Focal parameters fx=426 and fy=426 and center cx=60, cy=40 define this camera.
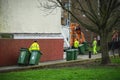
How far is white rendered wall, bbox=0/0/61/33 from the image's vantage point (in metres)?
30.3

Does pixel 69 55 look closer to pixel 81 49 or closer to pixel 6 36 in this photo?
pixel 6 36


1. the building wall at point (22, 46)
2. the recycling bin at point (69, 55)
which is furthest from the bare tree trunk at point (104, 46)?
the recycling bin at point (69, 55)

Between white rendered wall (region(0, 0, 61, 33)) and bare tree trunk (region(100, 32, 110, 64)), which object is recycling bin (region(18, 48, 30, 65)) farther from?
bare tree trunk (region(100, 32, 110, 64))

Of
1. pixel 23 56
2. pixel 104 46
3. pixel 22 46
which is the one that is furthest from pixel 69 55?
pixel 104 46

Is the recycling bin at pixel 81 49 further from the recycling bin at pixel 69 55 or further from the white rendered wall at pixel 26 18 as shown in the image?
the recycling bin at pixel 69 55

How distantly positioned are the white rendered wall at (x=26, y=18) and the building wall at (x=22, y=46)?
3.40 feet

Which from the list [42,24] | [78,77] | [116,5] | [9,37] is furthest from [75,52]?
[78,77]

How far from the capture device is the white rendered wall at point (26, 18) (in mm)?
30281

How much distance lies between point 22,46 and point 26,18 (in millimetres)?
2688

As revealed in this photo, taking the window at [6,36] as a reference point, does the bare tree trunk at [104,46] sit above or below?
below

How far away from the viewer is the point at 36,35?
33.2m

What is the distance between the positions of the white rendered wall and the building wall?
104 cm

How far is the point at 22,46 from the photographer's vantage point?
30.4 metres

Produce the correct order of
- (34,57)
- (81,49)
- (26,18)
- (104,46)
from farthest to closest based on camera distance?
(81,49) → (26,18) → (34,57) → (104,46)
